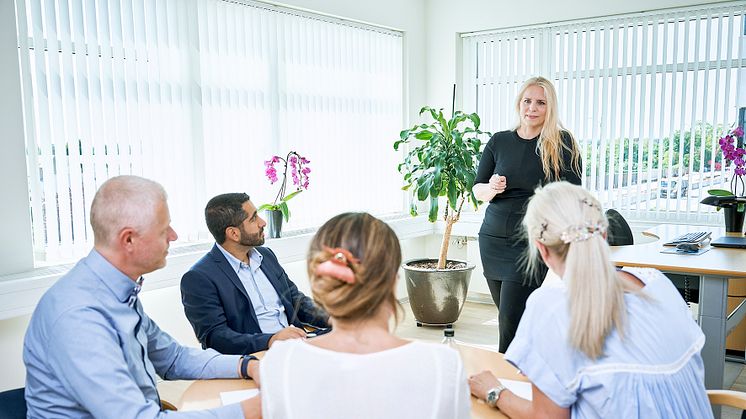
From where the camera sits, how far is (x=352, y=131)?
219 inches

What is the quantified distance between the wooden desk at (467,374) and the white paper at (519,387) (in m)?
0.04

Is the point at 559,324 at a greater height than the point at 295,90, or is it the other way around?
the point at 295,90

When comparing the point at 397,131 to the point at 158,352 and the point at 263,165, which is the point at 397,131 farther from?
the point at 158,352

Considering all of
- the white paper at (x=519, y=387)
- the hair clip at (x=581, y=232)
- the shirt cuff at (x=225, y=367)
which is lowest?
the white paper at (x=519, y=387)

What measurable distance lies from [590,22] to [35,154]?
437cm

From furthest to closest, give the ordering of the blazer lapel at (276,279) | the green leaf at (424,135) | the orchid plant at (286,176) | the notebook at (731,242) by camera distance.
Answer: the green leaf at (424,135) → the orchid plant at (286,176) → the notebook at (731,242) → the blazer lapel at (276,279)

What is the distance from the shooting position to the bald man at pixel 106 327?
1478 mm

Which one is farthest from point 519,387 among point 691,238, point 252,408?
point 691,238

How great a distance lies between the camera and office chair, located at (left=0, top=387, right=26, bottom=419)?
1.58 m

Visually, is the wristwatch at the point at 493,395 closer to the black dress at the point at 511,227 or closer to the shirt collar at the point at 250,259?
the shirt collar at the point at 250,259

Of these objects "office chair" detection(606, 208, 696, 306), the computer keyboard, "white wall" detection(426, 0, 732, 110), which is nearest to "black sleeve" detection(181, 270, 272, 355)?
"office chair" detection(606, 208, 696, 306)

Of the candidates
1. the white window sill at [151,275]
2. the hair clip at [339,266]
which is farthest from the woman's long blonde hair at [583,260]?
the white window sill at [151,275]

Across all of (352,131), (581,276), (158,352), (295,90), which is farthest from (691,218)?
(158,352)

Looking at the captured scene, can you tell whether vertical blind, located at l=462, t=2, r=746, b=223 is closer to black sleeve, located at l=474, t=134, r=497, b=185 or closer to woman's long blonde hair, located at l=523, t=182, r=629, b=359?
black sleeve, located at l=474, t=134, r=497, b=185
